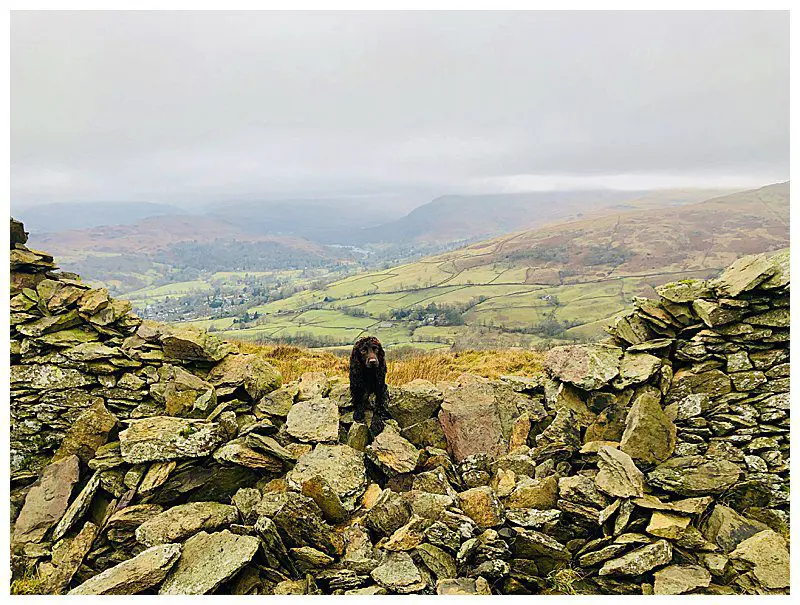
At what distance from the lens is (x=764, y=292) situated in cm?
670

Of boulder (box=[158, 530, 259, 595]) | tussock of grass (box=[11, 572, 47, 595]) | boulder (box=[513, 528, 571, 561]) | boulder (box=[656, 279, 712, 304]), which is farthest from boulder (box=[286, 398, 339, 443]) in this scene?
boulder (box=[656, 279, 712, 304])

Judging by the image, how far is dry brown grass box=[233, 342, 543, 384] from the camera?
39.9 ft

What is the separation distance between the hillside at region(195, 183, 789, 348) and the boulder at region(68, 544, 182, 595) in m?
22.2

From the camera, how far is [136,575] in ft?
16.2

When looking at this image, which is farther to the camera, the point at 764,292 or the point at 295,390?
the point at 295,390

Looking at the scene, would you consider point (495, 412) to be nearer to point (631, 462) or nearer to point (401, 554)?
point (631, 462)

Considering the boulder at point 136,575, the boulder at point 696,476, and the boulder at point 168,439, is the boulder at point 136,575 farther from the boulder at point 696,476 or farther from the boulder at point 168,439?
the boulder at point 696,476

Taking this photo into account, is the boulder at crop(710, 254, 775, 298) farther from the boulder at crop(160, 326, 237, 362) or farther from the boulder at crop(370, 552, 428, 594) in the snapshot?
the boulder at crop(160, 326, 237, 362)

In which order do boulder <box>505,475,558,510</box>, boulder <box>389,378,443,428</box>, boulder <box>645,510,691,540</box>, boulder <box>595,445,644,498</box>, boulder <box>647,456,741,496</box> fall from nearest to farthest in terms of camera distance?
boulder <box>645,510,691,540</box>
boulder <box>595,445,644,498</box>
boulder <box>647,456,741,496</box>
boulder <box>505,475,558,510</box>
boulder <box>389,378,443,428</box>

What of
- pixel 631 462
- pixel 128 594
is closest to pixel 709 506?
pixel 631 462

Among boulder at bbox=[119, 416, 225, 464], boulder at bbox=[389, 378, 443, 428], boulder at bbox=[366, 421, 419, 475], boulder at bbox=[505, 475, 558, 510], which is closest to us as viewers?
boulder at bbox=[505, 475, 558, 510]

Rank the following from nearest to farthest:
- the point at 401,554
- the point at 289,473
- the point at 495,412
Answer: the point at 401,554 < the point at 289,473 < the point at 495,412

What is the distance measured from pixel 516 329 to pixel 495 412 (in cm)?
3535
